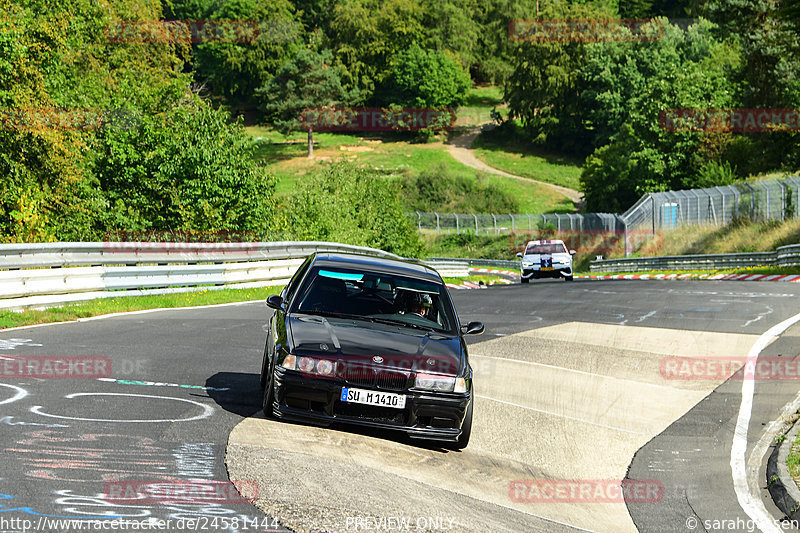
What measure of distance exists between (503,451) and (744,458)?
2.26 meters

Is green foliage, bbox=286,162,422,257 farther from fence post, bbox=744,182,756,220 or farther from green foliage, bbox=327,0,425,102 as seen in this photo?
green foliage, bbox=327,0,425,102

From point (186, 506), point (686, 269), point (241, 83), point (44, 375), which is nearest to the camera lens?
point (186, 506)

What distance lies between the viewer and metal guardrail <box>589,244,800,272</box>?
36.3 meters

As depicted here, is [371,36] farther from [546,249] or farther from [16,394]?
[16,394]

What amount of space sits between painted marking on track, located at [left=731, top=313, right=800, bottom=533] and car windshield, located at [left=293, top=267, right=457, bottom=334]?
2791mm

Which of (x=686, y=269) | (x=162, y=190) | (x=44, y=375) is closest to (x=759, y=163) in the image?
(x=686, y=269)

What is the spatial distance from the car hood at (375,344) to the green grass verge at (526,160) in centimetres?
9479

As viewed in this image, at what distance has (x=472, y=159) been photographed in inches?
4392

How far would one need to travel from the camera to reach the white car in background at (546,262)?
35.4 meters

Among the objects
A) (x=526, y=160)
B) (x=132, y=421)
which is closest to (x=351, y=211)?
(x=132, y=421)

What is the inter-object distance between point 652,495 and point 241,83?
134 m

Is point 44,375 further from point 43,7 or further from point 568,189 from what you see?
point 568,189

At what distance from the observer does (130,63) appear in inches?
1969

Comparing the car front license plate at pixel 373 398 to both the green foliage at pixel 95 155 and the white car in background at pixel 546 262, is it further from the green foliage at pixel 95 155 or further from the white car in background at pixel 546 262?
the white car in background at pixel 546 262
